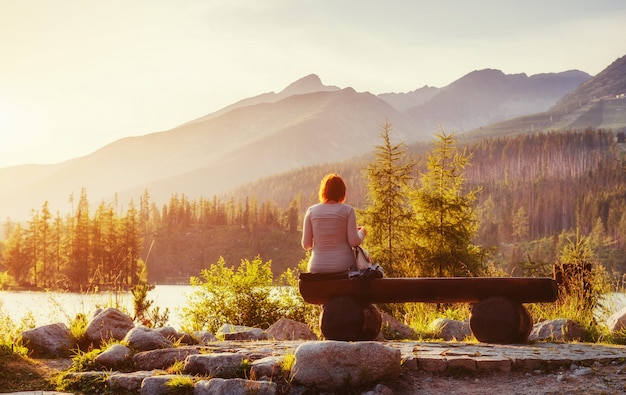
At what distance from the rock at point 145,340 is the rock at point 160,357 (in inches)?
16.0

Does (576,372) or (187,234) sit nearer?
(576,372)

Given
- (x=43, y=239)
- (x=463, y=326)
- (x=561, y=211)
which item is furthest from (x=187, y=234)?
(x=463, y=326)

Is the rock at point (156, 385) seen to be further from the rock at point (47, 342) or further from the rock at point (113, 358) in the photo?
the rock at point (47, 342)

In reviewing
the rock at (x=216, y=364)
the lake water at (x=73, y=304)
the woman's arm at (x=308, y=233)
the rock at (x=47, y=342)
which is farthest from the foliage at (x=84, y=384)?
the lake water at (x=73, y=304)

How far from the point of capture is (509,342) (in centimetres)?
971

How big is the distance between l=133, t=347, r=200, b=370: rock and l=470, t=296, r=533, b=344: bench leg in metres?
A: 4.22

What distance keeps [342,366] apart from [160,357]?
2786 millimetres

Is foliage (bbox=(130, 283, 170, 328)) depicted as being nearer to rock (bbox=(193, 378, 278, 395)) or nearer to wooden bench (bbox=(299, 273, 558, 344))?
wooden bench (bbox=(299, 273, 558, 344))

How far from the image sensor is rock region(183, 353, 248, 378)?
7910 millimetres

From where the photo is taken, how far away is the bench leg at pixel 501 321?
962 cm

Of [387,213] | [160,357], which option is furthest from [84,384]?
[387,213]

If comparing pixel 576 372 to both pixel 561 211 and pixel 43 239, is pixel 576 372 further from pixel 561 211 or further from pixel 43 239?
pixel 561 211

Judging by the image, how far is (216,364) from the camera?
8047 mm

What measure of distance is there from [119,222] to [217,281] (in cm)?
7396
